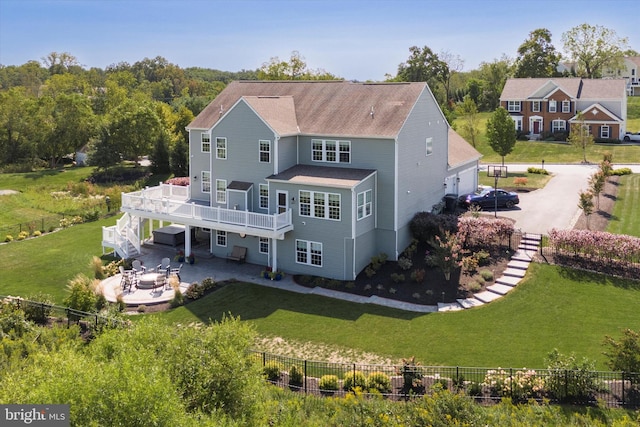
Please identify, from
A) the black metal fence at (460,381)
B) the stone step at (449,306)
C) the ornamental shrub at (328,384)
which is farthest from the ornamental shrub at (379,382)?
the stone step at (449,306)

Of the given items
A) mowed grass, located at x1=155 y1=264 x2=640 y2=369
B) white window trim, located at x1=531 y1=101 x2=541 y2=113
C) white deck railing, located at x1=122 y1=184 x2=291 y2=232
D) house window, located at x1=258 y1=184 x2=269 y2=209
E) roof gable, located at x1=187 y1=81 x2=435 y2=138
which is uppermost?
white window trim, located at x1=531 y1=101 x2=541 y2=113

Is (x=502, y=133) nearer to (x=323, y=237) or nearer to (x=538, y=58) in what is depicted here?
(x=323, y=237)

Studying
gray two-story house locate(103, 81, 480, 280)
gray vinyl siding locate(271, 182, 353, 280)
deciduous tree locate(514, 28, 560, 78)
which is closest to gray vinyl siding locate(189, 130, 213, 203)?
gray two-story house locate(103, 81, 480, 280)

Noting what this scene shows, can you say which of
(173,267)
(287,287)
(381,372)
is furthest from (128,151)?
(381,372)

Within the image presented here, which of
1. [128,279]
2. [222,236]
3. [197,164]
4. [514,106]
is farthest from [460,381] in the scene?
[514,106]

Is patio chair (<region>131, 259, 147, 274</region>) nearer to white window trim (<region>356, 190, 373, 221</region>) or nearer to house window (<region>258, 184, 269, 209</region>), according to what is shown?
house window (<region>258, 184, 269, 209</region>)

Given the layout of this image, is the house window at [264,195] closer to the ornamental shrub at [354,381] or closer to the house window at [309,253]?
the house window at [309,253]

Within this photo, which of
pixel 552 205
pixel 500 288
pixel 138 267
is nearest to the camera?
pixel 500 288
